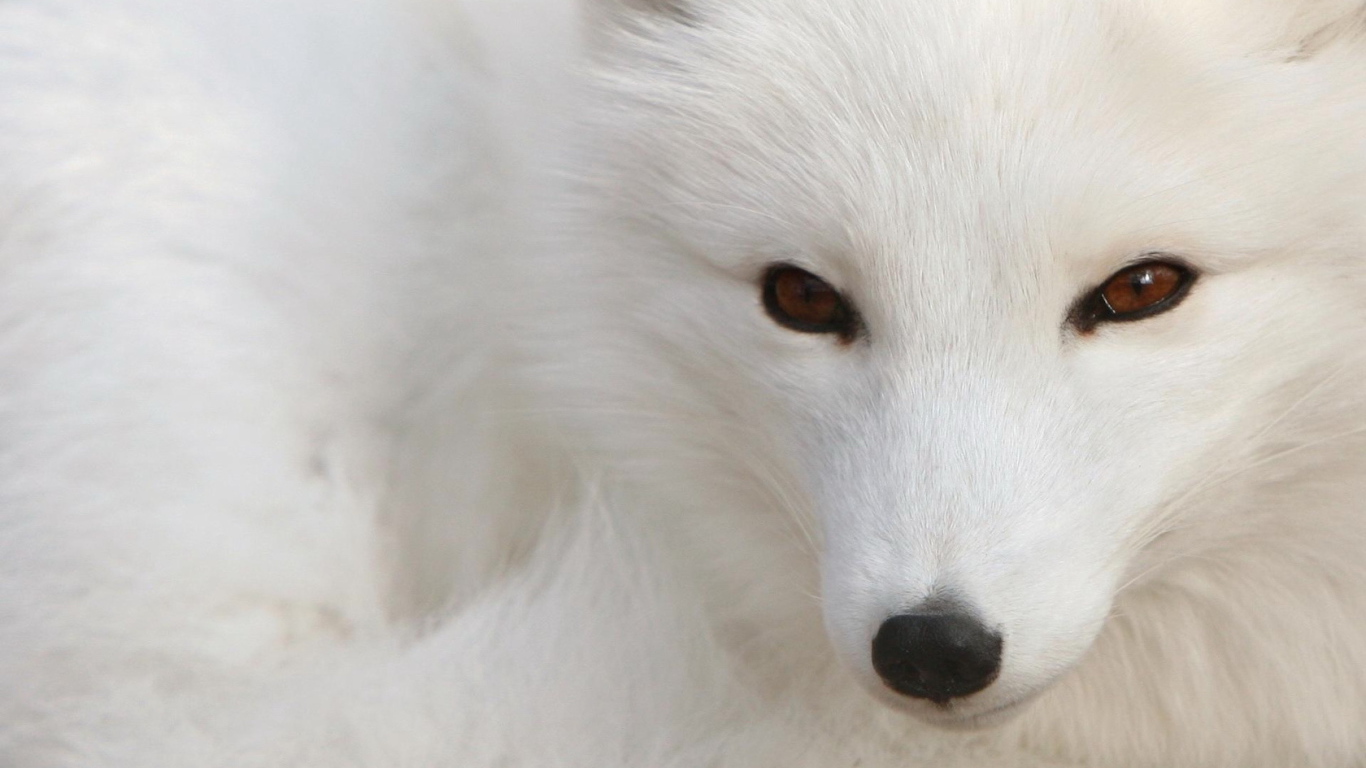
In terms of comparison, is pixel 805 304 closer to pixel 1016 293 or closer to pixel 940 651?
pixel 1016 293

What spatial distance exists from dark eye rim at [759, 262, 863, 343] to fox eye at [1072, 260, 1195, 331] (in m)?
0.19

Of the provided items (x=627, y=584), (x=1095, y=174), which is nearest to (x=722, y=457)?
(x=627, y=584)

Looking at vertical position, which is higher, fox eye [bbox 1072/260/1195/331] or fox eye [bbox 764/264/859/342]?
fox eye [bbox 1072/260/1195/331]

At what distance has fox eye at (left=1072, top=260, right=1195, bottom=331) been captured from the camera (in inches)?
47.6

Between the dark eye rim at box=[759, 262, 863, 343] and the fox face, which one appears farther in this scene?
the dark eye rim at box=[759, 262, 863, 343]

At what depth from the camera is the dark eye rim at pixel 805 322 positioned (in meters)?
1.29

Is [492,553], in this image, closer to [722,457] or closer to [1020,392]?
[722,457]

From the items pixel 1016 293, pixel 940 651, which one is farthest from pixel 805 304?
pixel 940 651

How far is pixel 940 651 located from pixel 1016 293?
301 millimetres

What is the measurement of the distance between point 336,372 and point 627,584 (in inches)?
18.2

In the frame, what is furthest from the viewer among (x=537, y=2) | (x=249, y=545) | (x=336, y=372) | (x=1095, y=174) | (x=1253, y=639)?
(x=537, y=2)

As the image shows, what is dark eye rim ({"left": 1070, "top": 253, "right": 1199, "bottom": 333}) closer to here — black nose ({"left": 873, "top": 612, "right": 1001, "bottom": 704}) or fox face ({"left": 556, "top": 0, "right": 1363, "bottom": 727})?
fox face ({"left": 556, "top": 0, "right": 1363, "bottom": 727})

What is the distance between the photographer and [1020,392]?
1202 mm

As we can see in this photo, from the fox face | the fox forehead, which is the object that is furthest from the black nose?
the fox forehead
